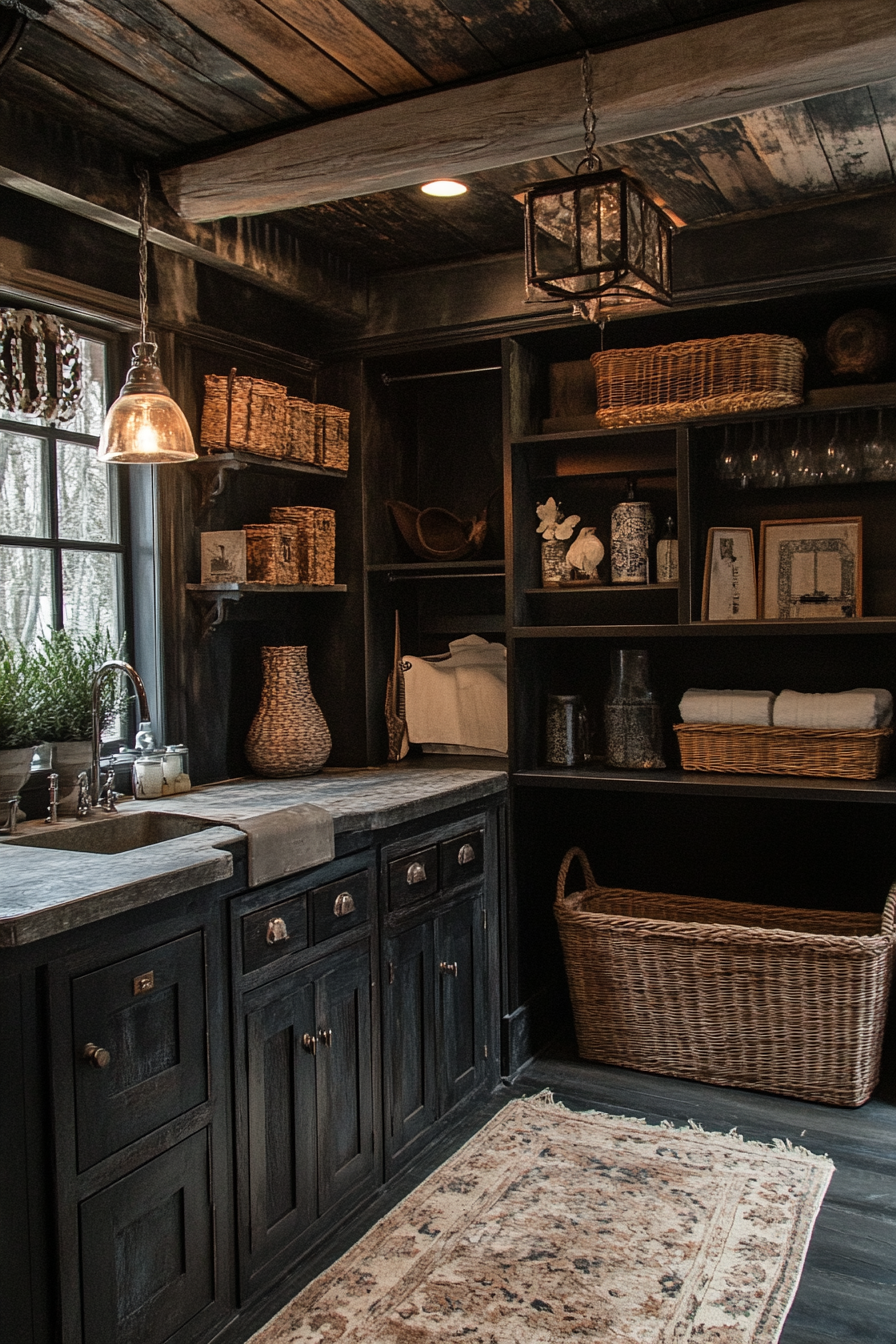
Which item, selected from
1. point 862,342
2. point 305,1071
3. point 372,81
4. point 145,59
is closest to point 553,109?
point 372,81

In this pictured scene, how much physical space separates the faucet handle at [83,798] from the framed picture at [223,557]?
0.77m

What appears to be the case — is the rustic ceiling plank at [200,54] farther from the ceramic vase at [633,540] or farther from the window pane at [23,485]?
the ceramic vase at [633,540]

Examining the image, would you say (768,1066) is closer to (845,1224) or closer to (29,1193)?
(845,1224)

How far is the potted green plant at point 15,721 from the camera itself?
8.03ft

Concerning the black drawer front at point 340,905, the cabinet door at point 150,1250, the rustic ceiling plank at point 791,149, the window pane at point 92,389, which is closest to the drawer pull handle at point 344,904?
the black drawer front at point 340,905

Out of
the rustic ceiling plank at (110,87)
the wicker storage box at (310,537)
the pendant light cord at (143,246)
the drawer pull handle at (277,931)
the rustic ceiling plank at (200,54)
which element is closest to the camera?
the rustic ceiling plank at (200,54)

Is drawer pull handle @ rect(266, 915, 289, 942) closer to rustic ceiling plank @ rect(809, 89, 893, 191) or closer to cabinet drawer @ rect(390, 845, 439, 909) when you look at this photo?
cabinet drawer @ rect(390, 845, 439, 909)

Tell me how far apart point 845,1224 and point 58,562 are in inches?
99.5

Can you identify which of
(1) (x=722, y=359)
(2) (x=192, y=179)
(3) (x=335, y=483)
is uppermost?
(2) (x=192, y=179)

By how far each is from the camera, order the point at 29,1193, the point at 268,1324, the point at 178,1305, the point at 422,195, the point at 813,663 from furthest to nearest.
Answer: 1. the point at 813,663
2. the point at 422,195
3. the point at 268,1324
4. the point at 178,1305
5. the point at 29,1193

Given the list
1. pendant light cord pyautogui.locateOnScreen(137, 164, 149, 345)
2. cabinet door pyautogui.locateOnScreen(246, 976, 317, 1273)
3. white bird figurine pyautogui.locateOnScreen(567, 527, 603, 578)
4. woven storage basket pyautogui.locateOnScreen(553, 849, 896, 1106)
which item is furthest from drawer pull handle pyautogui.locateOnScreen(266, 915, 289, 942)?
white bird figurine pyautogui.locateOnScreen(567, 527, 603, 578)

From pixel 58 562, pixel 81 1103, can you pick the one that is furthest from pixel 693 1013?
pixel 58 562

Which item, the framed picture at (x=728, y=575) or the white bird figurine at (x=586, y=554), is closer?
the framed picture at (x=728, y=575)

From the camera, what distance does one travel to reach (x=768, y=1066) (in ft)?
10.7
